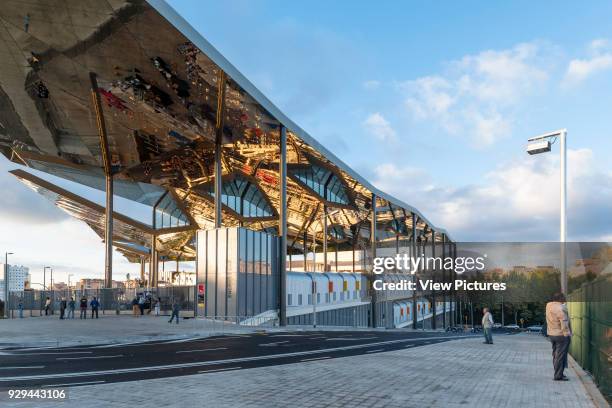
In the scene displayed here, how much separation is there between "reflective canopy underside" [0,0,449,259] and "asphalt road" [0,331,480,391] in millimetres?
13191

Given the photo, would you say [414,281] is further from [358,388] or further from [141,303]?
[358,388]

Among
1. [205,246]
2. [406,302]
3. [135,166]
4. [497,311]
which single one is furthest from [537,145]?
[497,311]

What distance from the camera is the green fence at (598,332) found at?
8.30 m

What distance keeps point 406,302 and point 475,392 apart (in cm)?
6805

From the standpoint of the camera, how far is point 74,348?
16562 mm

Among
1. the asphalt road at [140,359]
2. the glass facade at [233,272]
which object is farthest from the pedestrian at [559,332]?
the glass facade at [233,272]

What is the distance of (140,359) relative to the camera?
13414 mm

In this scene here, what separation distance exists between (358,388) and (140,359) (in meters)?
6.62

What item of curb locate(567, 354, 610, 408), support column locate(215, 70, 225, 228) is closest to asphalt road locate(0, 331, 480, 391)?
curb locate(567, 354, 610, 408)

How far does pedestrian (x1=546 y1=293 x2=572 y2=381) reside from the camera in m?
9.94

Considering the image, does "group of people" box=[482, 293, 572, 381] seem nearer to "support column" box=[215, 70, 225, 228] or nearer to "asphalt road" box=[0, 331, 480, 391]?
"asphalt road" box=[0, 331, 480, 391]

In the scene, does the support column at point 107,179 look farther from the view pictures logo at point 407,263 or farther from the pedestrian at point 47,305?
the view pictures logo at point 407,263

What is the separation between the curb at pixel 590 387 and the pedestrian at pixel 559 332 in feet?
1.48

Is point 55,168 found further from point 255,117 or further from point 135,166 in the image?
point 255,117
